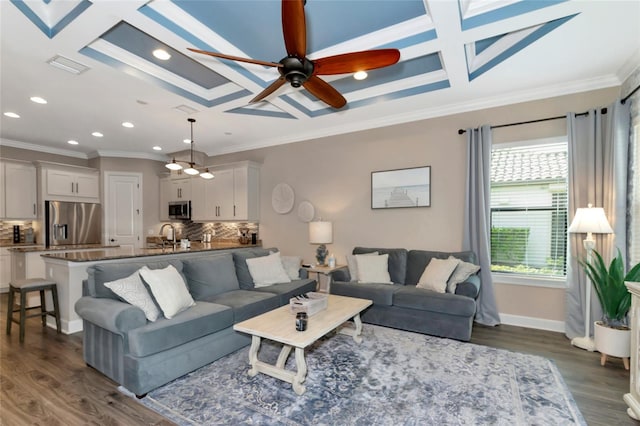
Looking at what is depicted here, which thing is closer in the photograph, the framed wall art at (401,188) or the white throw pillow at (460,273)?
the white throw pillow at (460,273)

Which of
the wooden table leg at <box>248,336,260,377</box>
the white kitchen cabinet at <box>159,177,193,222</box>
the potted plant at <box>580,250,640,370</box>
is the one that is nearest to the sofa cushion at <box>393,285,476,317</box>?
the potted plant at <box>580,250,640,370</box>

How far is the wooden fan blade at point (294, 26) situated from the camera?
1.76 m

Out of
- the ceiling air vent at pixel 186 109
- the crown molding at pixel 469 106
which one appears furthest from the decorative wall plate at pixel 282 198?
the ceiling air vent at pixel 186 109

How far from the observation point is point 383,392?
95.2 inches

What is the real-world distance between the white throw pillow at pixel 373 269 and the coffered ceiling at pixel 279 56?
84.2 inches

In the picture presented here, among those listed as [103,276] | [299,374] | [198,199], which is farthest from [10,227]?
[299,374]

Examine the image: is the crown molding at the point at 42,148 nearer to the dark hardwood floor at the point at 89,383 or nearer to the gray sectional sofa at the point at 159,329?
the dark hardwood floor at the point at 89,383

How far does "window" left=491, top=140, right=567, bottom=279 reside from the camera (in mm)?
3859

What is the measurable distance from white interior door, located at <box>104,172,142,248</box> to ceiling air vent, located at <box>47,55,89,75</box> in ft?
13.9

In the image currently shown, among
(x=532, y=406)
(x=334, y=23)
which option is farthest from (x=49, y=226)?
(x=532, y=406)

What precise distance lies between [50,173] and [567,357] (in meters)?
8.69

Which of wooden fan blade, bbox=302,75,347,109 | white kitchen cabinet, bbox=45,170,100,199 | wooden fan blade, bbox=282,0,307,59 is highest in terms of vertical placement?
wooden fan blade, bbox=282,0,307,59

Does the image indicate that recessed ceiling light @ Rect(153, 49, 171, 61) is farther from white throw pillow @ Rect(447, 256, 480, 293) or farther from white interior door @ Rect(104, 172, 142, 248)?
white interior door @ Rect(104, 172, 142, 248)

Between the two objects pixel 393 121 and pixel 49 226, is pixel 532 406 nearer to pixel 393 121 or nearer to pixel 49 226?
pixel 393 121
